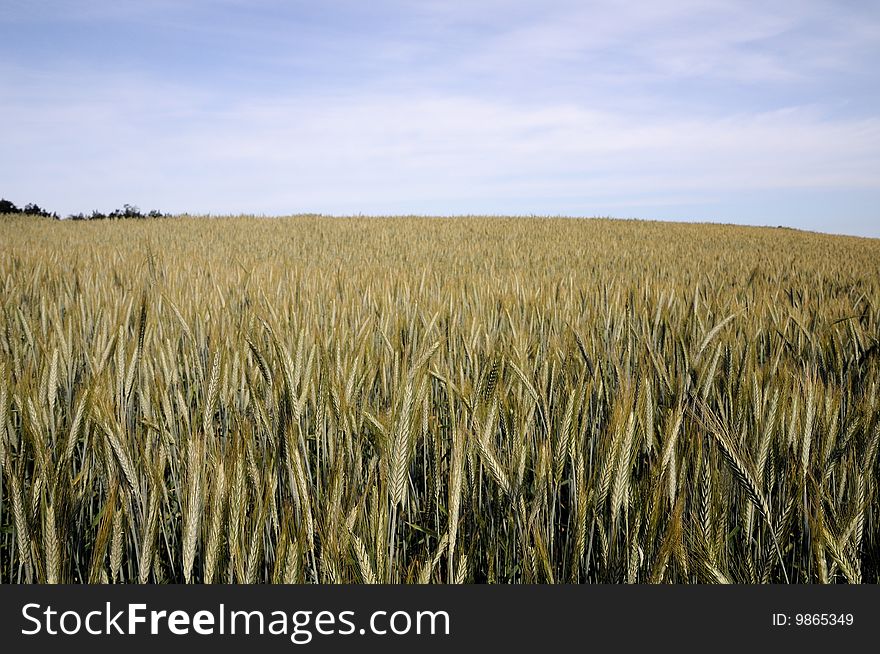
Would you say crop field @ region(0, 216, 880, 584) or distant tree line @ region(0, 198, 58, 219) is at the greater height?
distant tree line @ region(0, 198, 58, 219)

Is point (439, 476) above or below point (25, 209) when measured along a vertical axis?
below

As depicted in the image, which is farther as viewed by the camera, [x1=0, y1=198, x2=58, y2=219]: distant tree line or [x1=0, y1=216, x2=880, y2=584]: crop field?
[x1=0, y1=198, x2=58, y2=219]: distant tree line

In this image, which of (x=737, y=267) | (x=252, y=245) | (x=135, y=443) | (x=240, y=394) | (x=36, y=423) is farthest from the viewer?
(x=252, y=245)

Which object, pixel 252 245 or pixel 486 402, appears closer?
pixel 486 402

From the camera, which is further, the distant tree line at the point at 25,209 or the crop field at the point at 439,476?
the distant tree line at the point at 25,209

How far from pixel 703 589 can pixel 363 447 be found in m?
0.69

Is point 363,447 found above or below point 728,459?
above

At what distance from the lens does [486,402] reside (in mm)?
1024

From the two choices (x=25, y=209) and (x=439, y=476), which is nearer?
(x=439, y=476)

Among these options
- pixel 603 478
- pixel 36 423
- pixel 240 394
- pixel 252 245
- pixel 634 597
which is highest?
pixel 252 245

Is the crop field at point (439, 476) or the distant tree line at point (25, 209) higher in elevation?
the distant tree line at point (25, 209)

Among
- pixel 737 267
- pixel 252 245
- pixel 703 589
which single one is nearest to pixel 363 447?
pixel 703 589

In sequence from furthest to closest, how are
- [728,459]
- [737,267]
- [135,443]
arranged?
[737,267]
[135,443]
[728,459]

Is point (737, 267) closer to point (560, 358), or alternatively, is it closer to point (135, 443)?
point (560, 358)
